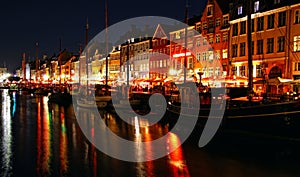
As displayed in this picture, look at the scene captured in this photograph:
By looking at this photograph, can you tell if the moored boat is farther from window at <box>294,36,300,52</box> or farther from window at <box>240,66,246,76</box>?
window at <box>240,66,246,76</box>

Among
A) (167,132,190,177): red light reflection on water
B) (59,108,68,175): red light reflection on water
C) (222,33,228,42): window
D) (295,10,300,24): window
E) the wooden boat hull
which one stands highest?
(295,10,300,24): window

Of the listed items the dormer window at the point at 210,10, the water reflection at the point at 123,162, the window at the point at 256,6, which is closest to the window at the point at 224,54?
the dormer window at the point at 210,10

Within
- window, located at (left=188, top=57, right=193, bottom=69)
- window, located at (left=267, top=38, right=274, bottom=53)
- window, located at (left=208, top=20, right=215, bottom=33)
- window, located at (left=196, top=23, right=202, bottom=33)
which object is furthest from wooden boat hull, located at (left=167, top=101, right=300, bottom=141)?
window, located at (left=188, top=57, right=193, bottom=69)

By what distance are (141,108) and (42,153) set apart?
25.2 meters

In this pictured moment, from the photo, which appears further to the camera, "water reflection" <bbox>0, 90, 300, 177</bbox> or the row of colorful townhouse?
the row of colorful townhouse

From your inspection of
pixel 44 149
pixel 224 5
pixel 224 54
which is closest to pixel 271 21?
pixel 224 54

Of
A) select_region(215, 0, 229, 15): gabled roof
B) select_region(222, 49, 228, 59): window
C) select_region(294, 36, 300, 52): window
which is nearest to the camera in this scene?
select_region(294, 36, 300, 52): window

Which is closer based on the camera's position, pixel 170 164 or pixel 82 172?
pixel 82 172

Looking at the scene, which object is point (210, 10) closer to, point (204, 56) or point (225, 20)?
point (225, 20)

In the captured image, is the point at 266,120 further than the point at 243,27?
No

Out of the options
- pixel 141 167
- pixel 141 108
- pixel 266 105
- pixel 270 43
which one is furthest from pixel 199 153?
pixel 270 43

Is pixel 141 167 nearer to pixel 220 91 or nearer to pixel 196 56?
pixel 220 91

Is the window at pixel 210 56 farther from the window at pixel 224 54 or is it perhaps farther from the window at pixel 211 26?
the window at pixel 211 26

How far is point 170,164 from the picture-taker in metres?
15.0
